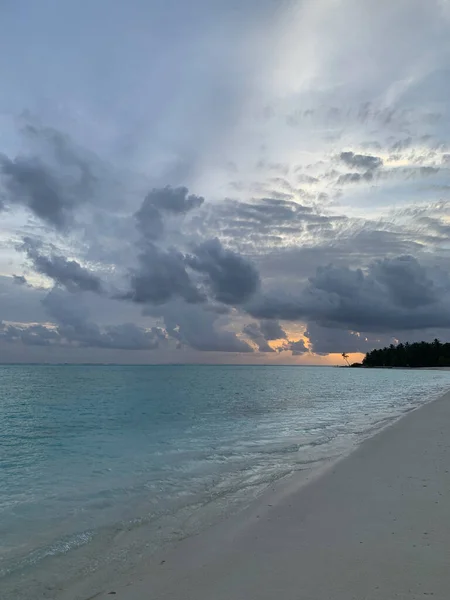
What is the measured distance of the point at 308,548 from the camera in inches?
253

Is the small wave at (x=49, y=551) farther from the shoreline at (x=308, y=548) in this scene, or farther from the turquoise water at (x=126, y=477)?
the shoreline at (x=308, y=548)

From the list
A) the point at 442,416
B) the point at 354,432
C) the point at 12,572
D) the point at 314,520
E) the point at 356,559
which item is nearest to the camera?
the point at 356,559

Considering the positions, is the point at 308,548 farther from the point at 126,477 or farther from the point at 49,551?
the point at 126,477

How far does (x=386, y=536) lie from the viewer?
265 inches

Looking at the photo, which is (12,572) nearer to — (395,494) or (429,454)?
(395,494)

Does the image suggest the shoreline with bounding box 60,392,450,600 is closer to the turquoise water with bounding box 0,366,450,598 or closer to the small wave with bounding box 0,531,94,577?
the turquoise water with bounding box 0,366,450,598

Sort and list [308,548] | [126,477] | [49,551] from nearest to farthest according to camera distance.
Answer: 1. [308,548]
2. [49,551]
3. [126,477]

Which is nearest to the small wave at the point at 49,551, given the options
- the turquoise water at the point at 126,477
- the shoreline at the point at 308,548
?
the turquoise water at the point at 126,477

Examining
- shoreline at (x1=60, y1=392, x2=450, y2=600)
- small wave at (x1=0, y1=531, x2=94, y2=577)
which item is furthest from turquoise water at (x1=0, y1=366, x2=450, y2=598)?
shoreline at (x1=60, y1=392, x2=450, y2=600)

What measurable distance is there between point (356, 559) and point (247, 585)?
1.60 metres

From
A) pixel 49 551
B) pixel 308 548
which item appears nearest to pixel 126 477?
pixel 49 551

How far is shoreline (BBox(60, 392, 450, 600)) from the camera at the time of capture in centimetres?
527

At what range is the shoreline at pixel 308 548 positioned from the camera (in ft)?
17.3

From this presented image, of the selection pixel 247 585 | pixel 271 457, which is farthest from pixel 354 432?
pixel 247 585
